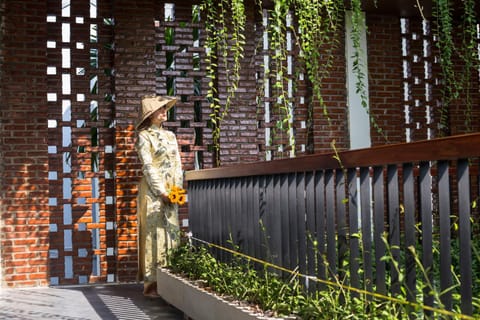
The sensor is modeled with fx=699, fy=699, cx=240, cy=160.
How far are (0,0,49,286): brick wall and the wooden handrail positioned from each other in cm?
310

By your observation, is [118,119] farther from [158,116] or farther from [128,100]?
[158,116]

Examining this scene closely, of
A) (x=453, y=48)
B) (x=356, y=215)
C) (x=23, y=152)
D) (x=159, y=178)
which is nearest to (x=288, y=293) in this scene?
(x=356, y=215)

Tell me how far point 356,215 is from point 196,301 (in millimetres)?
1788

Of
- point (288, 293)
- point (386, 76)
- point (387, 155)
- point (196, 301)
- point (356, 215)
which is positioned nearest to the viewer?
point (387, 155)

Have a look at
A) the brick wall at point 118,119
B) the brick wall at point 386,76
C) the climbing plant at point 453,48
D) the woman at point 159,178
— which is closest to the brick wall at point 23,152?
the brick wall at point 118,119

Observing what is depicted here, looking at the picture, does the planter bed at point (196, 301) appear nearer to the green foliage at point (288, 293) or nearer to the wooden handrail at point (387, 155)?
the green foliage at point (288, 293)

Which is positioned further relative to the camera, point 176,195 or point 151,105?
point 151,105

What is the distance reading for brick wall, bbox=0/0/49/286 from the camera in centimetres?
629

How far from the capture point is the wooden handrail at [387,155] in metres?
2.13

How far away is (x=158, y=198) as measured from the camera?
5.59 meters

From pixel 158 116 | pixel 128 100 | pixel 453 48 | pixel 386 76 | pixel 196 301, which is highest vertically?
pixel 453 48

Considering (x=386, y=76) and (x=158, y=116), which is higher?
(x=386, y=76)

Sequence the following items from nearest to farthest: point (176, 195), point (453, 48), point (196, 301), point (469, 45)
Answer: point (196, 301) < point (176, 195) < point (469, 45) < point (453, 48)

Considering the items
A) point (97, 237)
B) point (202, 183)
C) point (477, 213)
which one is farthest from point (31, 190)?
point (477, 213)
